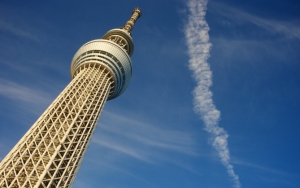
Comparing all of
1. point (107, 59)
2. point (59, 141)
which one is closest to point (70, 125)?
point (59, 141)

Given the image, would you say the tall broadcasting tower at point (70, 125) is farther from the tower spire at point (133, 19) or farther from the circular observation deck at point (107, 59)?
the tower spire at point (133, 19)

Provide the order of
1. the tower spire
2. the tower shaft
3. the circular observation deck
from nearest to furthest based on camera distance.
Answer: the tower shaft
the circular observation deck
the tower spire

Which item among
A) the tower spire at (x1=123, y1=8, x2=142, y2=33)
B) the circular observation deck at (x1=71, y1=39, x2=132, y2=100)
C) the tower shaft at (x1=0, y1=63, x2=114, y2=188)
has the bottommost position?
the tower shaft at (x1=0, y1=63, x2=114, y2=188)

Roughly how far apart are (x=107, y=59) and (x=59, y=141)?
19.7m

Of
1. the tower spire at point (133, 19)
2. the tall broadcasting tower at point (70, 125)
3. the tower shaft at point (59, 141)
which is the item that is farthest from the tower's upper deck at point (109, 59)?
the tower spire at point (133, 19)

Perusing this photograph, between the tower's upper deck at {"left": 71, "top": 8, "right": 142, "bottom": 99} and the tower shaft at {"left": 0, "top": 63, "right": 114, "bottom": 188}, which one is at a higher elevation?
the tower's upper deck at {"left": 71, "top": 8, "right": 142, "bottom": 99}

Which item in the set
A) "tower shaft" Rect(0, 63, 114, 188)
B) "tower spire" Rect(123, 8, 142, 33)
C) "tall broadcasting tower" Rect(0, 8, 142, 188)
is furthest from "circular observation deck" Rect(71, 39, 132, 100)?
"tower spire" Rect(123, 8, 142, 33)

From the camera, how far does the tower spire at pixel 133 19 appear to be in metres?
63.0

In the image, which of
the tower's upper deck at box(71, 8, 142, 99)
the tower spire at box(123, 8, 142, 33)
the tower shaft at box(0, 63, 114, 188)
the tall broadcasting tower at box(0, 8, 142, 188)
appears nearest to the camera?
the tower shaft at box(0, 63, 114, 188)

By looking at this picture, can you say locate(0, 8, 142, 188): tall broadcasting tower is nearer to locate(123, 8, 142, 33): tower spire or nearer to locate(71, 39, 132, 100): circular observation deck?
locate(71, 39, 132, 100): circular observation deck

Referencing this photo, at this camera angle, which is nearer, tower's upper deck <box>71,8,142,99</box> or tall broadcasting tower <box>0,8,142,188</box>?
tall broadcasting tower <box>0,8,142,188</box>

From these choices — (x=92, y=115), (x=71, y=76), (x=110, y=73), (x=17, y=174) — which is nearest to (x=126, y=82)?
(x=110, y=73)

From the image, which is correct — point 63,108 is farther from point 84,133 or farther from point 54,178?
point 54,178

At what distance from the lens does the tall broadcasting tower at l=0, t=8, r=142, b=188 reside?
26.9m
